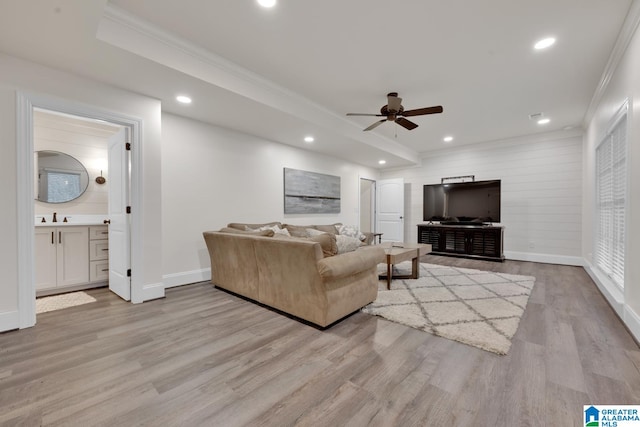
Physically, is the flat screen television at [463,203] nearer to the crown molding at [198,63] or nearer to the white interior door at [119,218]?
the crown molding at [198,63]

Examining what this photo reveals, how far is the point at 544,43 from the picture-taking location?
2654mm

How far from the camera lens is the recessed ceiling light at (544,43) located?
2596 millimetres

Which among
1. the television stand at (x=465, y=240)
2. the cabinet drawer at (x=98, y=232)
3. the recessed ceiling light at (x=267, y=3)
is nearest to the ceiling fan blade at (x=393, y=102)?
the recessed ceiling light at (x=267, y=3)

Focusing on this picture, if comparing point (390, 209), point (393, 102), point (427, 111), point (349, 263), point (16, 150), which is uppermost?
point (393, 102)

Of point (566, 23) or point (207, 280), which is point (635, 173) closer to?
point (566, 23)

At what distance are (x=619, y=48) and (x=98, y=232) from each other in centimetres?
634

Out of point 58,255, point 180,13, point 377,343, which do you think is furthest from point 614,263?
point 58,255

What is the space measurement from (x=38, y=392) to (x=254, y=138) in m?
4.02

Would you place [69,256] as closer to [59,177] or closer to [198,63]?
[59,177]

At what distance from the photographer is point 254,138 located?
4801 mm

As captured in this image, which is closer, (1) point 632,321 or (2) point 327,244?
(1) point 632,321

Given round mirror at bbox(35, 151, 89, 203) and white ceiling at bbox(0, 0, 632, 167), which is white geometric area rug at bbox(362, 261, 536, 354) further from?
round mirror at bbox(35, 151, 89, 203)

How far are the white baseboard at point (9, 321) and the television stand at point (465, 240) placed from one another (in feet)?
21.9

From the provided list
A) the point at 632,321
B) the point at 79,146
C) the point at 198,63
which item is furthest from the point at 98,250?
the point at 632,321
